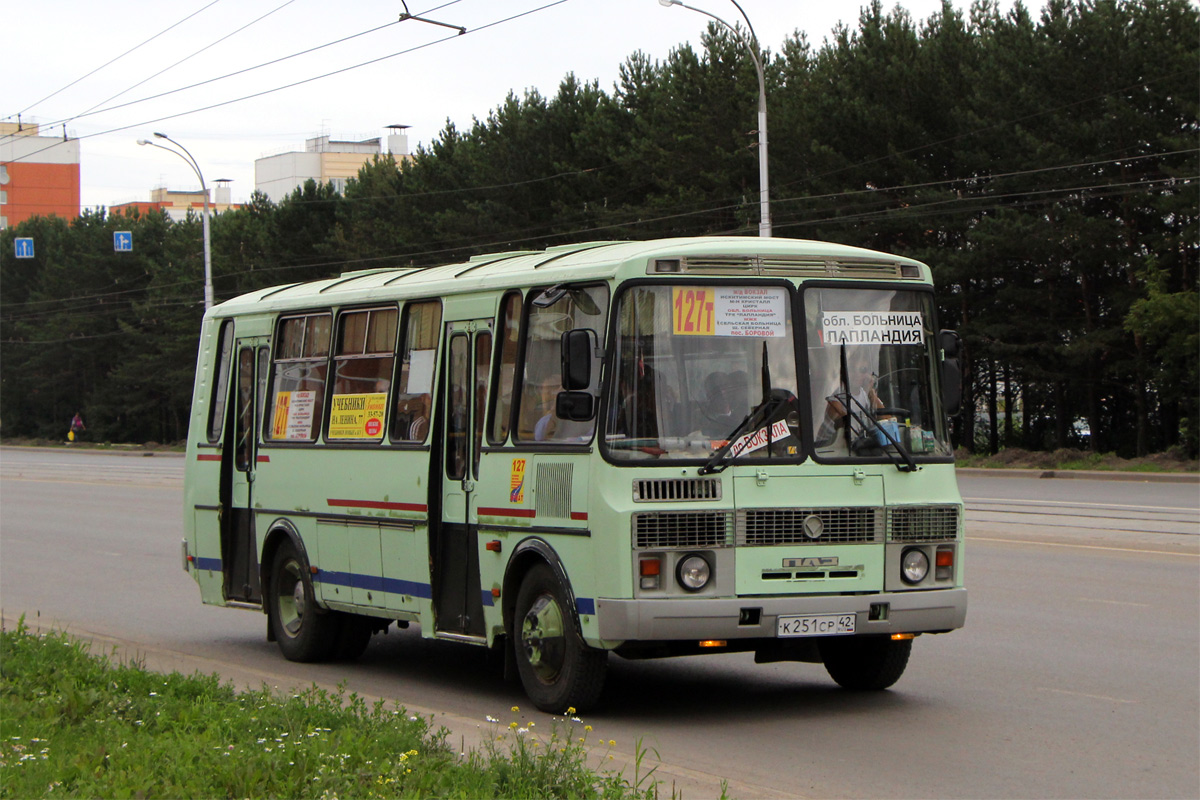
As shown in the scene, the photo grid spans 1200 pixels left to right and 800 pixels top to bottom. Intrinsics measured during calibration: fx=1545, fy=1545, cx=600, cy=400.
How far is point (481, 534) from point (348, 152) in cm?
11767

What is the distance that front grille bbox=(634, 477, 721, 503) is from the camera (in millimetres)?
8039

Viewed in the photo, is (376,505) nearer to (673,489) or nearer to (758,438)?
(673,489)

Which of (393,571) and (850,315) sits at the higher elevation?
(850,315)

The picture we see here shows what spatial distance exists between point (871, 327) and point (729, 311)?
894 millimetres

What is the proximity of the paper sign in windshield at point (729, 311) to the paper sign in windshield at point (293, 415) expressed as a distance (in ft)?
12.6

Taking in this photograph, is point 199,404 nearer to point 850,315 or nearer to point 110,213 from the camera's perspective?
point 850,315

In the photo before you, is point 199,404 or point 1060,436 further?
point 1060,436

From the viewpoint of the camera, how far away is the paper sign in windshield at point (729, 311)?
27.2 ft

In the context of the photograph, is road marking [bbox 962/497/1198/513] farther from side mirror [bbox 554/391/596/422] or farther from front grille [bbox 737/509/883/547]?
side mirror [bbox 554/391/596/422]

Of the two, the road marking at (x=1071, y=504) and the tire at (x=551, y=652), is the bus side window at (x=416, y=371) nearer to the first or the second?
the tire at (x=551, y=652)

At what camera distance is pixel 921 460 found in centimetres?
861

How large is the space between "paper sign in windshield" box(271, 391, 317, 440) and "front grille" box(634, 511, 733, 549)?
12.9ft

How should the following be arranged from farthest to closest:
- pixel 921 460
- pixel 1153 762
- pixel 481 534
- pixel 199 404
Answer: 1. pixel 199 404
2. pixel 481 534
3. pixel 921 460
4. pixel 1153 762

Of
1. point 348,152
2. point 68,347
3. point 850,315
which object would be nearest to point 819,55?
point 850,315
